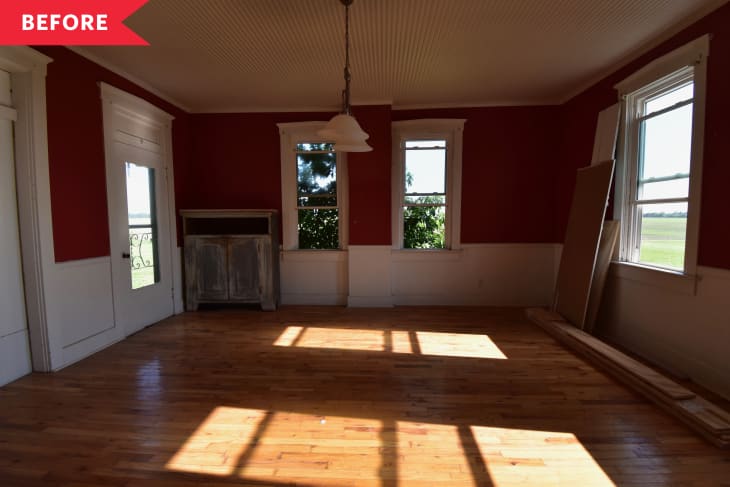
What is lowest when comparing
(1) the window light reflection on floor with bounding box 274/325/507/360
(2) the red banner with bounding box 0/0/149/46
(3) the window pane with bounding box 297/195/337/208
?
(1) the window light reflection on floor with bounding box 274/325/507/360

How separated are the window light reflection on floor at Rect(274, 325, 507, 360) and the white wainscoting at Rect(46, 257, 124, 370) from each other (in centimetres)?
179

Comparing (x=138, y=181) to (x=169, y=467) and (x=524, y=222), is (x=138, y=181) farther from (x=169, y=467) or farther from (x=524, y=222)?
(x=524, y=222)

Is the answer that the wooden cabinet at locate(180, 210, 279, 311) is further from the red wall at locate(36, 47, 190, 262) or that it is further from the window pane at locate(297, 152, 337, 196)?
the red wall at locate(36, 47, 190, 262)

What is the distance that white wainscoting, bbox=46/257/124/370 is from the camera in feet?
10.5

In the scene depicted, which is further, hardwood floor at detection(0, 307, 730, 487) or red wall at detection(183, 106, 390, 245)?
red wall at detection(183, 106, 390, 245)

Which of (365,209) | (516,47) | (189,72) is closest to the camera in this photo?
(516,47)

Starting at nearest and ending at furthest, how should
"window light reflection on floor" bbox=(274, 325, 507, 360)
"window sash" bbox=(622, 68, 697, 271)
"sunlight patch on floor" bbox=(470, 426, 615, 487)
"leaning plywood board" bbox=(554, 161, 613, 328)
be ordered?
"sunlight patch on floor" bbox=(470, 426, 615, 487)
"window sash" bbox=(622, 68, 697, 271)
"window light reflection on floor" bbox=(274, 325, 507, 360)
"leaning plywood board" bbox=(554, 161, 613, 328)

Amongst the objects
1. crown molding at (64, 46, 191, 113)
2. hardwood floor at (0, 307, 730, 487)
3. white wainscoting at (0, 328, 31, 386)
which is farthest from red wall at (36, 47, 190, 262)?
hardwood floor at (0, 307, 730, 487)

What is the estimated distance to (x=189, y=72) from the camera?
4.04 m

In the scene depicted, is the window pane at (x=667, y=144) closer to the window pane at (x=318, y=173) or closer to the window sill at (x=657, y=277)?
→ the window sill at (x=657, y=277)

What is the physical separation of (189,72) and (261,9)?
1663mm

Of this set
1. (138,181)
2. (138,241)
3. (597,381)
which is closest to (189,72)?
(138,181)

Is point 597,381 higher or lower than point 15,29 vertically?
lower

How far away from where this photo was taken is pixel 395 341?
12.8ft
